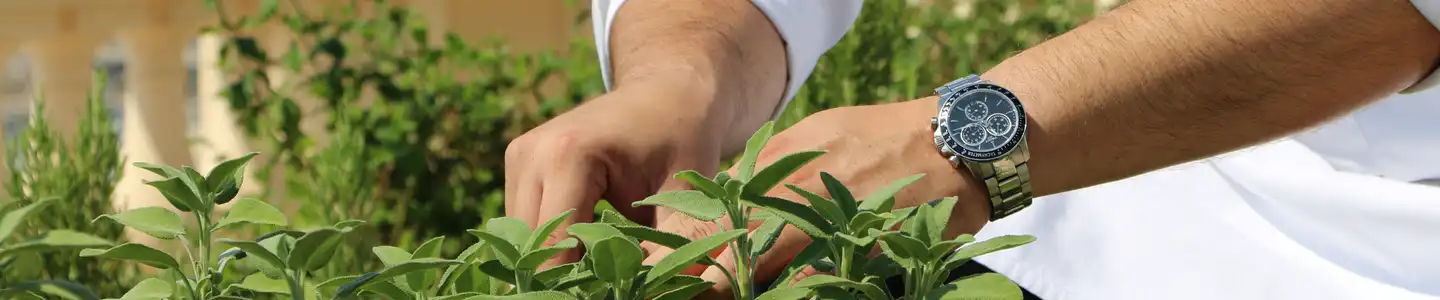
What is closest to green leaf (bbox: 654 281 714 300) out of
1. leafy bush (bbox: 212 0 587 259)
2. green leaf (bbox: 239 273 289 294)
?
green leaf (bbox: 239 273 289 294)

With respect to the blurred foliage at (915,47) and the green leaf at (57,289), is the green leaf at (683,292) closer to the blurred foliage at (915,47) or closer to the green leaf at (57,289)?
the green leaf at (57,289)

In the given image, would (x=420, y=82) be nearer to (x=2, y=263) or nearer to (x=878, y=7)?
(x=878, y=7)

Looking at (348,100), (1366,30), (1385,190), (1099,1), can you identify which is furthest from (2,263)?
(1099,1)

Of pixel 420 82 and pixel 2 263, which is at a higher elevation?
pixel 2 263

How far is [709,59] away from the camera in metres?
1.53

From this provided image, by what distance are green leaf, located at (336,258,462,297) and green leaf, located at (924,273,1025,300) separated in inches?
10.0

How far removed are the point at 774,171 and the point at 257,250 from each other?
27cm

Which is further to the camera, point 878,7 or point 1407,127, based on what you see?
point 878,7

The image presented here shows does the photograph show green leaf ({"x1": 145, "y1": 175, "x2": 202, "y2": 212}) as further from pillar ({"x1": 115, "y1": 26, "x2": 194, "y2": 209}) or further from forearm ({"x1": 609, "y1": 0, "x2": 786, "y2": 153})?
pillar ({"x1": 115, "y1": 26, "x2": 194, "y2": 209})

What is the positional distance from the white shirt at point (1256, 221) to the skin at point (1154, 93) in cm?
26

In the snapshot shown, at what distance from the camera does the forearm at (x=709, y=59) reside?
146 cm

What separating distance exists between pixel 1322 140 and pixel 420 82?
2088 millimetres

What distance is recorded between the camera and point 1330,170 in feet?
5.45

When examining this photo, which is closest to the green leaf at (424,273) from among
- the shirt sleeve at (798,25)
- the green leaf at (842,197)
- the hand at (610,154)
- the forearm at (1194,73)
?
the green leaf at (842,197)
